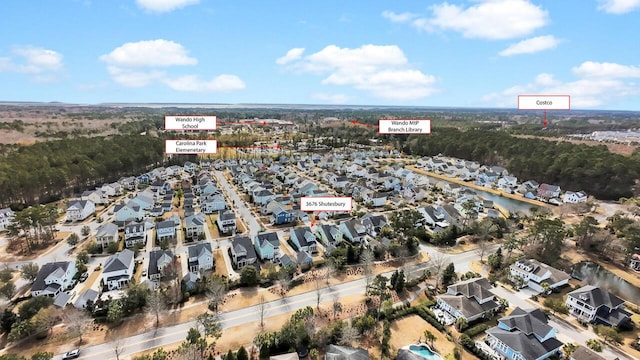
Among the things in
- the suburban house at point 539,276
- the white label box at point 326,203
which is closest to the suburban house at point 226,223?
the white label box at point 326,203

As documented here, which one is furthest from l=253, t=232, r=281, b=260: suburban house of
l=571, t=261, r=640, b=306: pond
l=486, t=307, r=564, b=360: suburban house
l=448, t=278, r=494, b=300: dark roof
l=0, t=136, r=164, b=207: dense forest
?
l=0, t=136, r=164, b=207: dense forest

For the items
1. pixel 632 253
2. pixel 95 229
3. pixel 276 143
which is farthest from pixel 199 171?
pixel 632 253

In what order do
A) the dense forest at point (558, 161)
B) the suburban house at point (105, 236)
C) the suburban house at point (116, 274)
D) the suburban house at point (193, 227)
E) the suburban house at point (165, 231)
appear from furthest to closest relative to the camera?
the dense forest at point (558, 161) → the suburban house at point (193, 227) → the suburban house at point (165, 231) → the suburban house at point (105, 236) → the suburban house at point (116, 274)

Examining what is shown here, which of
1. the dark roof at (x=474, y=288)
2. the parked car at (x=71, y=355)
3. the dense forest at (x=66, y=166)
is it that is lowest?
the parked car at (x=71, y=355)

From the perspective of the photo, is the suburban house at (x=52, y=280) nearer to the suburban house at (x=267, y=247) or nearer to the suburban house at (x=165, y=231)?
the suburban house at (x=165, y=231)

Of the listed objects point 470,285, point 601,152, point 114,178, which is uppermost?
point 601,152

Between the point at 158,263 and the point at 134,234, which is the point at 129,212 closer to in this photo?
the point at 134,234

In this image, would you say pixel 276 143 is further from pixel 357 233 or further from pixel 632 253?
pixel 632 253

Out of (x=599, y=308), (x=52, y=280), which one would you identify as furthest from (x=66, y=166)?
(x=599, y=308)
